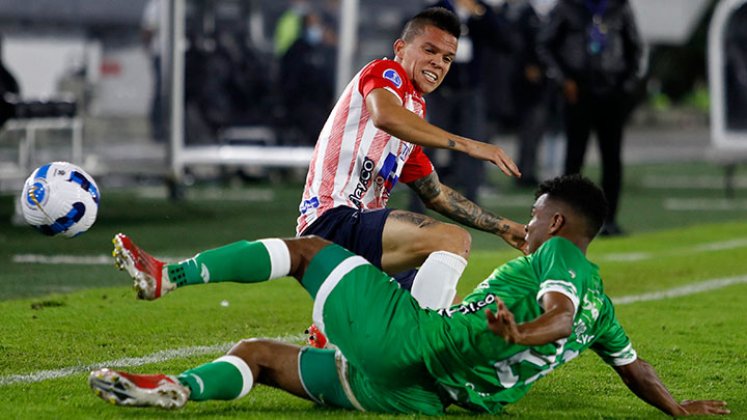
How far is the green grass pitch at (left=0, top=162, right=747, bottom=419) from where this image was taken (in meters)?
5.56

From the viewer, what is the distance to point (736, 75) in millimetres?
18438

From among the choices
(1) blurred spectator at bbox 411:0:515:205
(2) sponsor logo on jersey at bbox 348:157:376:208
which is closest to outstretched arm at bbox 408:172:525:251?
(2) sponsor logo on jersey at bbox 348:157:376:208

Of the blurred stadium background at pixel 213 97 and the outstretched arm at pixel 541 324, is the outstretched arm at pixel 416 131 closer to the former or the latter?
the outstretched arm at pixel 541 324

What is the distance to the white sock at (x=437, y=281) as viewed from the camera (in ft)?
19.5

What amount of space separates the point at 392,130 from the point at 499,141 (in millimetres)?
26619

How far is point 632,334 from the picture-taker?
7527mm

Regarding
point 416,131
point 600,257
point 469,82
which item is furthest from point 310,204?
point 469,82

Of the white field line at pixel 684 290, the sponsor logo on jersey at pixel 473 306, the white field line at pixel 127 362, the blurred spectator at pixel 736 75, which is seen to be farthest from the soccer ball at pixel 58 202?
the blurred spectator at pixel 736 75

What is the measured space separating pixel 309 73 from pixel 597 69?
4.53 m

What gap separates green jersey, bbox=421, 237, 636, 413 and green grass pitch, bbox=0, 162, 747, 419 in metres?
0.20

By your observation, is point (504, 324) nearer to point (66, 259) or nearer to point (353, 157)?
point (353, 157)

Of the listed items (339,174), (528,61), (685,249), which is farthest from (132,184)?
(339,174)

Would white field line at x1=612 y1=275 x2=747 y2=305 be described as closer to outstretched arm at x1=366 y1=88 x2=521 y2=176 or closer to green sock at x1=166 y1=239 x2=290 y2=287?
outstretched arm at x1=366 y1=88 x2=521 y2=176

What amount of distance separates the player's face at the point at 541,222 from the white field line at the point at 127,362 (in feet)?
6.56
